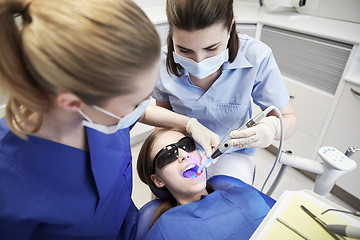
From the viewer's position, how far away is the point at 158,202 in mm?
1290

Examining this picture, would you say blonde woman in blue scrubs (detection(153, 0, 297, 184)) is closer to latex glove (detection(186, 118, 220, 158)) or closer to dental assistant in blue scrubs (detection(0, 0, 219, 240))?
latex glove (detection(186, 118, 220, 158))

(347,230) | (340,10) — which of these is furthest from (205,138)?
(340,10)

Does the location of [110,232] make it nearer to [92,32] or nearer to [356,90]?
[92,32]

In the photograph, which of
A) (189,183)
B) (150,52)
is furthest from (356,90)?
(150,52)

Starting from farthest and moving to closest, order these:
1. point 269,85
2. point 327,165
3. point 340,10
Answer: point 340,10, point 269,85, point 327,165

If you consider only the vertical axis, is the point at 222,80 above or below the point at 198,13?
below

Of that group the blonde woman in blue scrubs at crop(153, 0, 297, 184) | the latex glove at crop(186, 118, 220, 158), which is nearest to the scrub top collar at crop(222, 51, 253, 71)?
the blonde woman in blue scrubs at crop(153, 0, 297, 184)

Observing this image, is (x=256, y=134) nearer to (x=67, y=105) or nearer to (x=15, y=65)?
(x=67, y=105)

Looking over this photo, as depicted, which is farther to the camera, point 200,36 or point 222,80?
point 222,80

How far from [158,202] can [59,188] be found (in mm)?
648

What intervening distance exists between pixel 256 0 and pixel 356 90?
175cm

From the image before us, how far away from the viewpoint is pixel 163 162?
3.95ft

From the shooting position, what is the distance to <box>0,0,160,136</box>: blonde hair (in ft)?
1.65

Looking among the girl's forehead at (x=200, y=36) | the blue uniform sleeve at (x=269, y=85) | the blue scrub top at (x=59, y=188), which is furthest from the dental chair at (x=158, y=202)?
the girl's forehead at (x=200, y=36)
